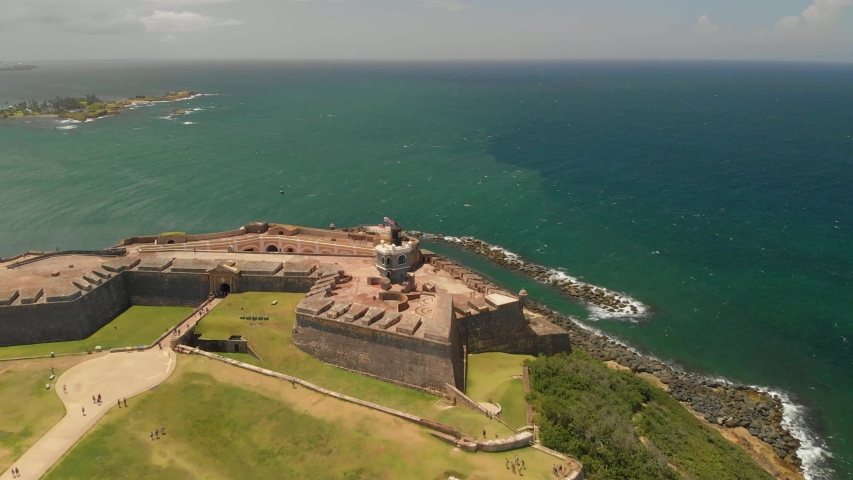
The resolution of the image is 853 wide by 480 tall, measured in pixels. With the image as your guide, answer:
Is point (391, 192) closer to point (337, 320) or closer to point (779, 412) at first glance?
point (337, 320)

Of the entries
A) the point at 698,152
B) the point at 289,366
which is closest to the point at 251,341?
the point at 289,366

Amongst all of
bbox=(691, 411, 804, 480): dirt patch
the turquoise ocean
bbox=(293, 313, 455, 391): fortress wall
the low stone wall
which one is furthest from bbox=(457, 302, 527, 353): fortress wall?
bbox=(691, 411, 804, 480): dirt patch

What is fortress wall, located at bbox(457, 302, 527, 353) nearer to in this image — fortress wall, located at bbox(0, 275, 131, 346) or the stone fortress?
the stone fortress

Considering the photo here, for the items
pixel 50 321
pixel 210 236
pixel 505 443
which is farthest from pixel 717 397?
pixel 50 321

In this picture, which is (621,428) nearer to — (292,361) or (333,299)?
(333,299)

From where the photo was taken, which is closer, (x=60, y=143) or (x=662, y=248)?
(x=662, y=248)
